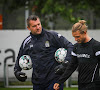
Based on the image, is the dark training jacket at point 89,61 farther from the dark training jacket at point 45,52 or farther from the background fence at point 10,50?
the background fence at point 10,50

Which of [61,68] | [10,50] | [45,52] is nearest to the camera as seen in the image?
[61,68]

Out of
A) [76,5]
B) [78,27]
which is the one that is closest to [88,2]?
[76,5]

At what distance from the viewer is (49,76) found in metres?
5.91

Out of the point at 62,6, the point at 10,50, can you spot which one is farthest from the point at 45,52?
the point at 10,50

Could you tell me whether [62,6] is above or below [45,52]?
above

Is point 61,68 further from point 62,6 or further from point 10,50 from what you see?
point 10,50

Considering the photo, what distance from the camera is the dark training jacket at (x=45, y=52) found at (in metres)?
5.88

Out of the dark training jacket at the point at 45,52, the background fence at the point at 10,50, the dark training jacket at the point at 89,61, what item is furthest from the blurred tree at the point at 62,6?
the dark training jacket at the point at 89,61

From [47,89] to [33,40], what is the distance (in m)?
0.98

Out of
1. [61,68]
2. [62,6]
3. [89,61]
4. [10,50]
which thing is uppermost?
[62,6]

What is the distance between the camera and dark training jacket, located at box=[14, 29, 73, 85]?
588 centimetres

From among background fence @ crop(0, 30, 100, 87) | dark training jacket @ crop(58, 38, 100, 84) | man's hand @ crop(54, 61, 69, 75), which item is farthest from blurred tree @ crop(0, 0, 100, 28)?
dark training jacket @ crop(58, 38, 100, 84)

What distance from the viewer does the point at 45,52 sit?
591 cm

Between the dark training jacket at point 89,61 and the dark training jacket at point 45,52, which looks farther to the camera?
the dark training jacket at point 45,52
